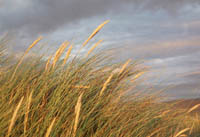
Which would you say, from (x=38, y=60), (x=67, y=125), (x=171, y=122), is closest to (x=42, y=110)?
(x=67, y=125)

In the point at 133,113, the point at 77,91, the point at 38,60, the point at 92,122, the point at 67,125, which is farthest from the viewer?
the point at 38,60

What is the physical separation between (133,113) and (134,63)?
0.53 metres

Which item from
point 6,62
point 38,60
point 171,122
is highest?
point 6,62

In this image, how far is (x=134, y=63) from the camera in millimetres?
2631

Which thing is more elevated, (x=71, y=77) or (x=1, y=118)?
(x=71, y=77)

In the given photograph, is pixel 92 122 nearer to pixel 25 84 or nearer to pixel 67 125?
pixel 67 125

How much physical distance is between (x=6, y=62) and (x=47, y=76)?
794mm

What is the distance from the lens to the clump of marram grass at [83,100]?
1.80 metres

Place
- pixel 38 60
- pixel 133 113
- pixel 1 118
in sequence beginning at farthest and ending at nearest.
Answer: pixel 38 60
pixel 133 113
pixel 1 118

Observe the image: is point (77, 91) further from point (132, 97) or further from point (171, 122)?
point (171, 122)

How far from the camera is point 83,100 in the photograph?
2131 mm

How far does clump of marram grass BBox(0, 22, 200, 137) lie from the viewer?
1.80 m

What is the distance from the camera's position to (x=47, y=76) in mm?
2166

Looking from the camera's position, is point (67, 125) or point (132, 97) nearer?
point (67, 125)
